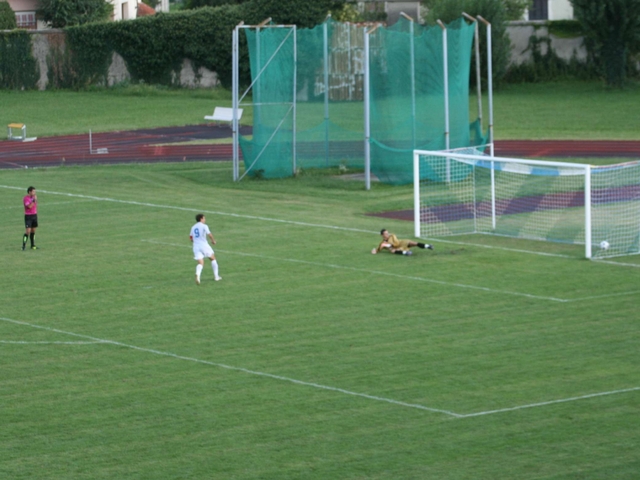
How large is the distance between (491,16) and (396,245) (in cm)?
4105

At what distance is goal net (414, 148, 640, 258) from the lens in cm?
2392

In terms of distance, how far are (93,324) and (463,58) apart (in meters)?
21.1

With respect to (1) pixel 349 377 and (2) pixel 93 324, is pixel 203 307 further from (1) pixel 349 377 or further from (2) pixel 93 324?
(1) pixel 349 377

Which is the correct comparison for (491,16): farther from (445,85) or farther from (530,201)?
(530,201)

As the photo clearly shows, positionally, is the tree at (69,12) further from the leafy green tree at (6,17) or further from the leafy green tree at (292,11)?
the leafy green tree at (292,11)

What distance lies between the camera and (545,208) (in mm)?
29031

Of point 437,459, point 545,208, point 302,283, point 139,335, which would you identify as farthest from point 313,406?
point 545,208

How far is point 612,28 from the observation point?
60.7 meters

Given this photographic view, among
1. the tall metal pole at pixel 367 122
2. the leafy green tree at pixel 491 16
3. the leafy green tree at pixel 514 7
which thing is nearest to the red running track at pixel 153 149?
the tall metal pole at pixel 367 122

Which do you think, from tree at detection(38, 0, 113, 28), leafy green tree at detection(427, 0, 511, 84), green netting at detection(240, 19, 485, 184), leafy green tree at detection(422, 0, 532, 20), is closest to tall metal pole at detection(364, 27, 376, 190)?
green netting at detection(240, 19, 485, 184)

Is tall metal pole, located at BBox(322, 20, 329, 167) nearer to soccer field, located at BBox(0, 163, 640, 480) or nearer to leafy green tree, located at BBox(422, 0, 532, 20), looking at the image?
soccer field, located at BBox(0, 163, 640, 480)

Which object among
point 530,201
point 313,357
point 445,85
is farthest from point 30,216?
point 445,85

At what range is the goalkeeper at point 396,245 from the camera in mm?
23672

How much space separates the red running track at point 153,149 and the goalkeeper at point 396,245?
63.1 ft
